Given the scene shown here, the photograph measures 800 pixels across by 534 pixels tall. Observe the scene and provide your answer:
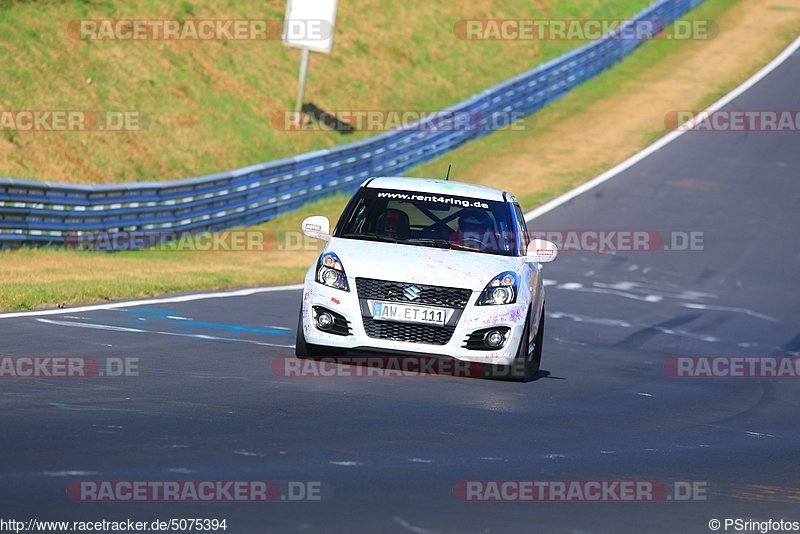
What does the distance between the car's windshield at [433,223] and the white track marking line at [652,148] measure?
14696 millimetres

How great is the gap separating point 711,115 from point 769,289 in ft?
52.9

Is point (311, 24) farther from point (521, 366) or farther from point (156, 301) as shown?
point (521, 366)

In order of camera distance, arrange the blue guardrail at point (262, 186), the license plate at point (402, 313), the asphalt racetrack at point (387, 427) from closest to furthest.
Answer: the asphalt racetrack at point (387, 427) → the license plate at point (402, 313) → the blue guardrail at point (262, 186)

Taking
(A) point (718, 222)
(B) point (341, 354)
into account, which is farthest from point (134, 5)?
(B) point (341, 354)

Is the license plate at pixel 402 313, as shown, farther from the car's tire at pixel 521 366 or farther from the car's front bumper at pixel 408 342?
the car's tire at pixel 521 366

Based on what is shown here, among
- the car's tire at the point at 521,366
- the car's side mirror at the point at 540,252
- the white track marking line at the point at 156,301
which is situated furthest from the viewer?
the white track marking line at the point at 156,301

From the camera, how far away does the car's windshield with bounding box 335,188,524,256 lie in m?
11.3

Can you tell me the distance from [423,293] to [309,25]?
21.1m

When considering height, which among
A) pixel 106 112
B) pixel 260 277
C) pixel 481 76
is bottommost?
pixel 260 277

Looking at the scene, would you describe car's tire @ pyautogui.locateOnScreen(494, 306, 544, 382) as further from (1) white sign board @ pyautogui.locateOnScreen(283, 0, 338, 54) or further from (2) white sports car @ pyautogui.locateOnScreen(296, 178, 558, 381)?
(1) white sign board @ pyautogui.locateOnScreen(283, 0, 338, 54)

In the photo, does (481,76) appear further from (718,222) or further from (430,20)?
(718,222)

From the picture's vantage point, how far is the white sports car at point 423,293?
33.9 ft

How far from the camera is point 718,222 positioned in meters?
26.8

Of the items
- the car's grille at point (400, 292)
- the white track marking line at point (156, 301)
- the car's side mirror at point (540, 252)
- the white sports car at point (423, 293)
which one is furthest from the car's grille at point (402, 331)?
the white track marking line at point (156, 301)
